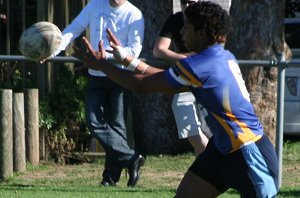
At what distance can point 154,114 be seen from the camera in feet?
39.9

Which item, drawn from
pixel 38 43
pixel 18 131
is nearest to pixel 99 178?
pixel 18 131

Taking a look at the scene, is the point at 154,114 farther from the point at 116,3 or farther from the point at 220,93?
the point at 220,93

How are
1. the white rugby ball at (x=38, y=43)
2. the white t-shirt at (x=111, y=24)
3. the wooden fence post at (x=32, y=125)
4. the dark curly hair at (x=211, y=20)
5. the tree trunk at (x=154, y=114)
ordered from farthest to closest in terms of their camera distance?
the tree trunk at (x=154, y=114), the wooden fence post at (x=32, y=125), the white t-shirt at (x=111, y=24), the white rugby ball at (x=38, y=43), the dark curly hair at (x=211, y=20)

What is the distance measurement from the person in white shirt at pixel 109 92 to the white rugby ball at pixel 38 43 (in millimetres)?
2467

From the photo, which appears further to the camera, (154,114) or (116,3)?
(154,114)

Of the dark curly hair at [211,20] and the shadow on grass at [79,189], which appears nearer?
the dark curly hair at [211,20]

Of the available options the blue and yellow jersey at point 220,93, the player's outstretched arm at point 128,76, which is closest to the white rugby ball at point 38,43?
the player's outstretched arm at point 128,76

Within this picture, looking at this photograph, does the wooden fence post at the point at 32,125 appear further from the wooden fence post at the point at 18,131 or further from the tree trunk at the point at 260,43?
the tree trunk at the point at 260,43

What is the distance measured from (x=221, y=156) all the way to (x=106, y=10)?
147 inches

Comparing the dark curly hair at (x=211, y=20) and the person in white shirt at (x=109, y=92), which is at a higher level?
the dark curly hair at (x=211, y=20)

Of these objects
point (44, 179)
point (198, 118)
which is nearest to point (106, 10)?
point (198, 118)

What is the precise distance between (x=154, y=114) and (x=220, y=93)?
6.20 metres

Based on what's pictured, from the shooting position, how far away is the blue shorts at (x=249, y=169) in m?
6.02

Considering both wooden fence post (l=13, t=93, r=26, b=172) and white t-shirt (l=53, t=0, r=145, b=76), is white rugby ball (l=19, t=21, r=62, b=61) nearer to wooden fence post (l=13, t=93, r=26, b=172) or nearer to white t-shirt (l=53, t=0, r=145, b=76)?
white t-shirt (l=53, t=0, r=145, b=76)
